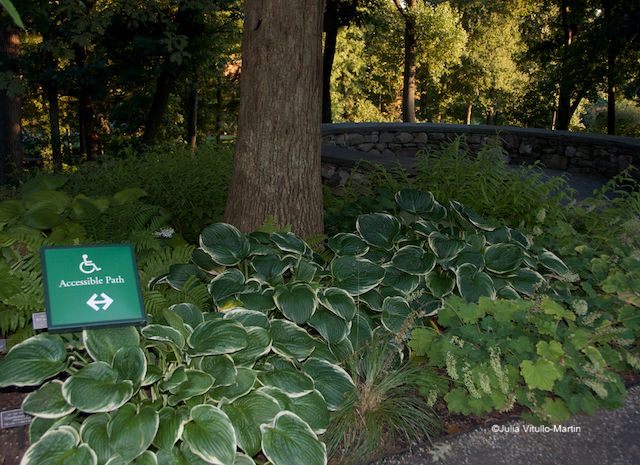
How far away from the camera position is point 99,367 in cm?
242

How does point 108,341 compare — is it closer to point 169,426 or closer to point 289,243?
point 169,426

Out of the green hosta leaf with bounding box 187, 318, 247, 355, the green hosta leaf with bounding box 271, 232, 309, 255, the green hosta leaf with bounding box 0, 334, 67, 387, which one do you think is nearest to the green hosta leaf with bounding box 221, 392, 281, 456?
the green hosta leaf with bounding box 187, 318, 247, 355

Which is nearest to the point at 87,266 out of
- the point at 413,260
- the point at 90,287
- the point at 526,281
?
the point at 90,287

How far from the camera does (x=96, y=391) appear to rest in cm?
229

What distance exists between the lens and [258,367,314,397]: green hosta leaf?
8.57ft

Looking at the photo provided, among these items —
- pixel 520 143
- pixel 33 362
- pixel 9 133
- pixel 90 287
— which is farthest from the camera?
pixel 9 133

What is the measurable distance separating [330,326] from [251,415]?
29.5 inches

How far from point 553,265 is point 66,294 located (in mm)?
2781

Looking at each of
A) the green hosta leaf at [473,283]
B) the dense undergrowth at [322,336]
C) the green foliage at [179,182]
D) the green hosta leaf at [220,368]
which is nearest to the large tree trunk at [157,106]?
the green foliage at [179,182]

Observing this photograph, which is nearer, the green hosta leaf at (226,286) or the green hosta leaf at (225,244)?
the green hosta leaf at (226,286)

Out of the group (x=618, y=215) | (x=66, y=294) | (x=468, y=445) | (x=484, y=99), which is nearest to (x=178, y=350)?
(x=66, y=294)

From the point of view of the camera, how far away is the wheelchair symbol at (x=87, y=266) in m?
2.53

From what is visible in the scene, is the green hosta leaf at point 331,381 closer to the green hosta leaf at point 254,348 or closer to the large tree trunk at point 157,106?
the green hosta leaf at point 254,348

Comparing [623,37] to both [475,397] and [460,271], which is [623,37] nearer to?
[460,271]
